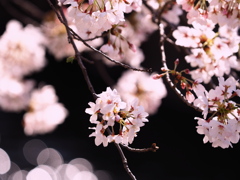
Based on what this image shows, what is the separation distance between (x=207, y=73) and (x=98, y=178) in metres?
2.69

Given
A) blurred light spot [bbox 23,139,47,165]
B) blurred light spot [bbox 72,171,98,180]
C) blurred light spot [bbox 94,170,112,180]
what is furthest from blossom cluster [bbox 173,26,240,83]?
blurred light spot [bbox 23,139,47,165]

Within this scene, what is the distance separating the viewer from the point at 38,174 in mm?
3936

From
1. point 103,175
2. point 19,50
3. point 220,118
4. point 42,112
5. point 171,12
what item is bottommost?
point 103,175

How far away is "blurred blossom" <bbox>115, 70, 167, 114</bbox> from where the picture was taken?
6.31 ft

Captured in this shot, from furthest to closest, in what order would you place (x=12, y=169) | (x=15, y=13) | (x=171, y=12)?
(x=12, y=169) → (x=15, y=13) → (x=171, y=12)

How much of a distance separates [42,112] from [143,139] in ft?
5.66

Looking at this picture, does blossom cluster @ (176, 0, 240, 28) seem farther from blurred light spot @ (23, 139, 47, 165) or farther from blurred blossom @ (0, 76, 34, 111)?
blurred light spot @ (23, 139, 47, 165)

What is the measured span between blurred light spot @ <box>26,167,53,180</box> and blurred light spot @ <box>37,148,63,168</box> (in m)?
0.10

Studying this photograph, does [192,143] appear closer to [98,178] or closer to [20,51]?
[98,178]

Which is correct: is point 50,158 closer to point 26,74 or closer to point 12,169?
point 12,169

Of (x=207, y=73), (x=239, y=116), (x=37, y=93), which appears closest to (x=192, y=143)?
(x=37, y=93)

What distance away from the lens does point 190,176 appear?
3445mm

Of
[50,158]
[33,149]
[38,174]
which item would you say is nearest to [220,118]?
[38,174]

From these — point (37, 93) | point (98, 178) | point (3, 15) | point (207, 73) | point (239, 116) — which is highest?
point (239, 116)
